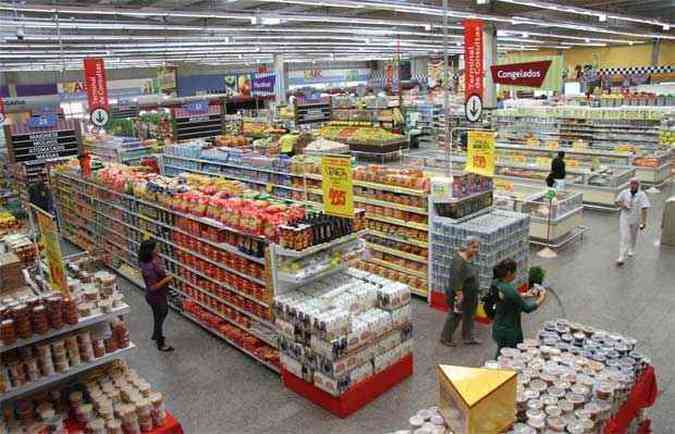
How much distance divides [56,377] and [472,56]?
9.86 metres

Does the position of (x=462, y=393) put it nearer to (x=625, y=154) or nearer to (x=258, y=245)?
(x=258, y=245)

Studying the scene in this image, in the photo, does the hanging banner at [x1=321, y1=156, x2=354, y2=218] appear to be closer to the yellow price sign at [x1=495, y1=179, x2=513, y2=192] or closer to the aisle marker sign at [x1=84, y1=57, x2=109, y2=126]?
the yellow price sign at [x1=495, y1=179, x2=513, y2=192]

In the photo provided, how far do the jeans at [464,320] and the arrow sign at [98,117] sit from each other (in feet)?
33.5

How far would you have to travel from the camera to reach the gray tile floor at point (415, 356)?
5633mm

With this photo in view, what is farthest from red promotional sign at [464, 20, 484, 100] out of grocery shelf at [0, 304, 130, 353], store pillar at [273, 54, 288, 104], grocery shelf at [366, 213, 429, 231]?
store pillar at [273, 54, 288, 104]

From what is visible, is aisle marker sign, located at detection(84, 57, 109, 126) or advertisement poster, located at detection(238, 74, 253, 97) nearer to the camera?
aisle marker sign, located at detection(84, 57, 109, 126)

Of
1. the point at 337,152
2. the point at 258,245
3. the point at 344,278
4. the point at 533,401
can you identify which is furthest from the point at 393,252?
the point at 533,401

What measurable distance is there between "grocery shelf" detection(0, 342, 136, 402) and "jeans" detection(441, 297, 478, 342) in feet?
12.8

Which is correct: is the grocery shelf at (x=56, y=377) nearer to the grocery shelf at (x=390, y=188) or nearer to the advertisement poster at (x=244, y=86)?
the grocery shelf at (x=390, y=188)

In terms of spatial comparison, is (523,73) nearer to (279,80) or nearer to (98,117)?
(98,117)

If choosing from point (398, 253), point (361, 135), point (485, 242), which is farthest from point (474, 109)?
point (361, 135)

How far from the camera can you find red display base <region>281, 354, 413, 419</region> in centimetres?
564

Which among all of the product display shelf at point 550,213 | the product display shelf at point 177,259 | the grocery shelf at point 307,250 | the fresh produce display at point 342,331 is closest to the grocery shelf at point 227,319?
the product display shelf at point 177,259

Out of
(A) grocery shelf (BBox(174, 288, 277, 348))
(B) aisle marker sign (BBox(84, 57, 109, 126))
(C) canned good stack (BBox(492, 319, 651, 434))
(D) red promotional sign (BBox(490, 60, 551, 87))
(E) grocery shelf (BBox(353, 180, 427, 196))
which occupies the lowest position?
(A) grocery shelf (BBox(174, 288, 277, 348))
